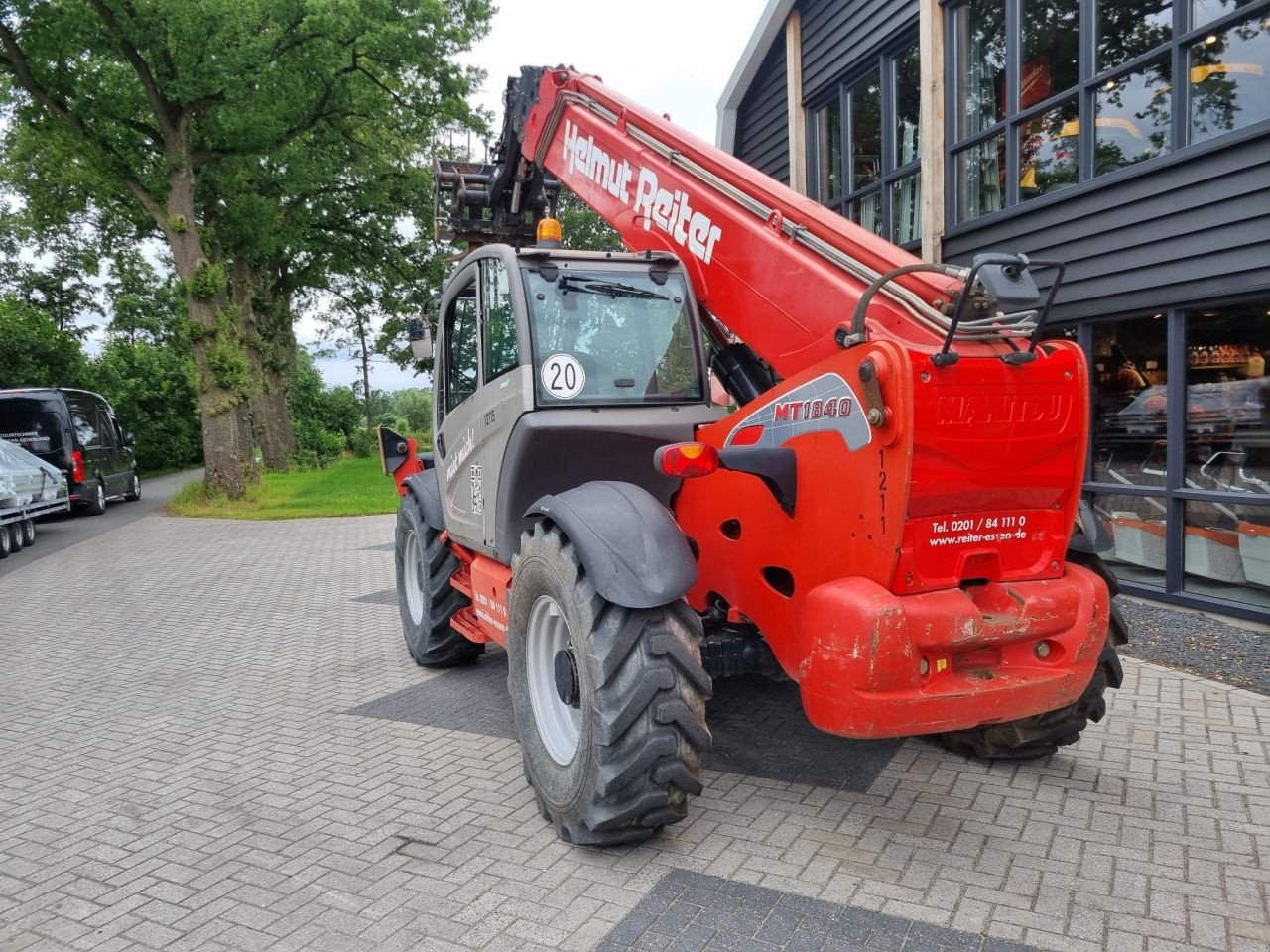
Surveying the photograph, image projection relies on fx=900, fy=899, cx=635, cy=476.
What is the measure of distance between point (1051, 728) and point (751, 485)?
1733 millimetres

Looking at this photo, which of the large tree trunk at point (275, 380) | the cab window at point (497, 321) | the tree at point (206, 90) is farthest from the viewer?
the large tree trunk at point (275, 380)

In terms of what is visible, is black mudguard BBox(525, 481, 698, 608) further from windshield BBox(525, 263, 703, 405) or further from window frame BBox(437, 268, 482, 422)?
window frame BBox(437, 268, 482, 422)

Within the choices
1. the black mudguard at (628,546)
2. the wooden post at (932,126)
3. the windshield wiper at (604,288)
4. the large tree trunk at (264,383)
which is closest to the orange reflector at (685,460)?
the black mudguard at (628,546)

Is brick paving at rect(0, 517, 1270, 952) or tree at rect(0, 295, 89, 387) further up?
tree at rect(0, 295, 89, 387)

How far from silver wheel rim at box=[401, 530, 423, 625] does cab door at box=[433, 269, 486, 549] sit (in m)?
0.90

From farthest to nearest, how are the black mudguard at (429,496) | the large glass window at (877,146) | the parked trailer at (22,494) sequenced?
the parked trailer at (22,494)
the large glass window at (877,146)
the black mudguard at (429,496)

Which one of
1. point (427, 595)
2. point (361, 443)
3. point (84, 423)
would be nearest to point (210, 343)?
point (84, 423)

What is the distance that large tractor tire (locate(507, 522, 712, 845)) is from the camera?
10.4ft

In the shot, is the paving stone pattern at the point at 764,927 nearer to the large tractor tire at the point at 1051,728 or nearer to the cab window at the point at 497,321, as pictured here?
the large tractor tire at the point at 1051,728

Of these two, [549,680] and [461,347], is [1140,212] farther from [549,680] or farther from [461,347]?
[549,680]

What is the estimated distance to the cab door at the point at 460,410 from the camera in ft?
15.8

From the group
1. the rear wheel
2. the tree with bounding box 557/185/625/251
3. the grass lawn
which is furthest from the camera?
the tree with bounding box 557/185/625/251

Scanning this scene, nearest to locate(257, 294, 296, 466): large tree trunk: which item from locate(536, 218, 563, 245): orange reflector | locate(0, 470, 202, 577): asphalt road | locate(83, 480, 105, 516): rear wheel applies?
locate(0, 470, 202, 577): asphalt road

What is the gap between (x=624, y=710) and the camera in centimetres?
314
